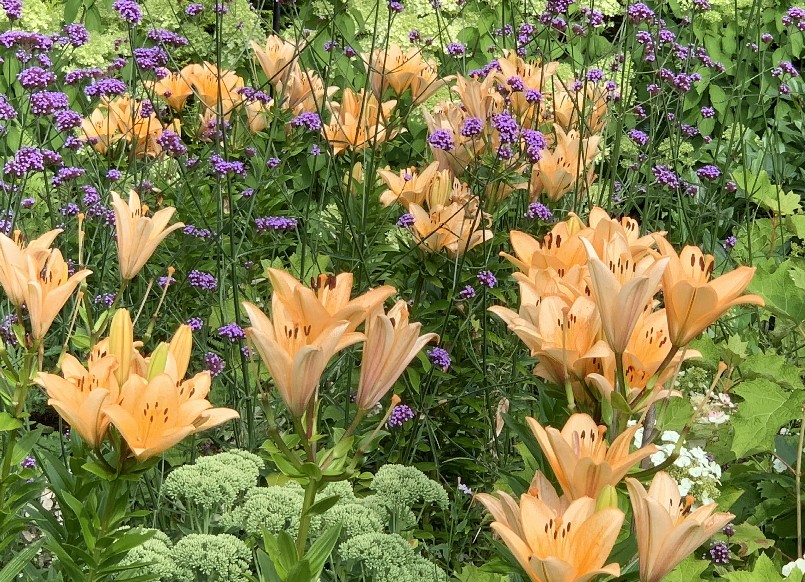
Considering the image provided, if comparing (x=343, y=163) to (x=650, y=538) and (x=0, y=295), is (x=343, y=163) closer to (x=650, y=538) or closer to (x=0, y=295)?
(x=0, y=295)

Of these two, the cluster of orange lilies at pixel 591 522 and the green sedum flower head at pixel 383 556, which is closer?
the cluster of orange lilies at pixel 591 522

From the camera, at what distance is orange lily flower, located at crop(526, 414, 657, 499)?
1332 mm

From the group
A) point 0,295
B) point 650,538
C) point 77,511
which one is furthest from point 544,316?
point 0,295

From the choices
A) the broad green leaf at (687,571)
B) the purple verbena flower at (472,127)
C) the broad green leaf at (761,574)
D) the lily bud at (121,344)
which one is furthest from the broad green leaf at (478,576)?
the purple verbena flower at (472,127)

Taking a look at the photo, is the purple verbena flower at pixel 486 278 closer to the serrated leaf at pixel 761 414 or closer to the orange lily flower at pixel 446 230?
the orange lily flower at pixel 446 230

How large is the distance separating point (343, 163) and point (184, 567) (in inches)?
89.4

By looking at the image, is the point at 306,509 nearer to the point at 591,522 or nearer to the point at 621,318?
the point at 591,522

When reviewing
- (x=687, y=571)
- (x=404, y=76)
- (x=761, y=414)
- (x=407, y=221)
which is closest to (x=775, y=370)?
(x=761, y=414)

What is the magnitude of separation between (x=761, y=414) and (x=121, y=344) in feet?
4.56

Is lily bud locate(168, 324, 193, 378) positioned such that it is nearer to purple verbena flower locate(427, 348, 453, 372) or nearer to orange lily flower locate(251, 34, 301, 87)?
purple verbena flower locate(427, 348, 453, 372)

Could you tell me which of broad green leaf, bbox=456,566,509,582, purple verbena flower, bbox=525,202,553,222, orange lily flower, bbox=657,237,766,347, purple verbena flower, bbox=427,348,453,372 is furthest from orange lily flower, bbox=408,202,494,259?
orange lily flower, bbox=657,237,766,347

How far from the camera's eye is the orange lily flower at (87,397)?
135cm

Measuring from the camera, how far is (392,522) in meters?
2.11

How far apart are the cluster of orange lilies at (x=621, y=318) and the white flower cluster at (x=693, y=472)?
492 millimetres
